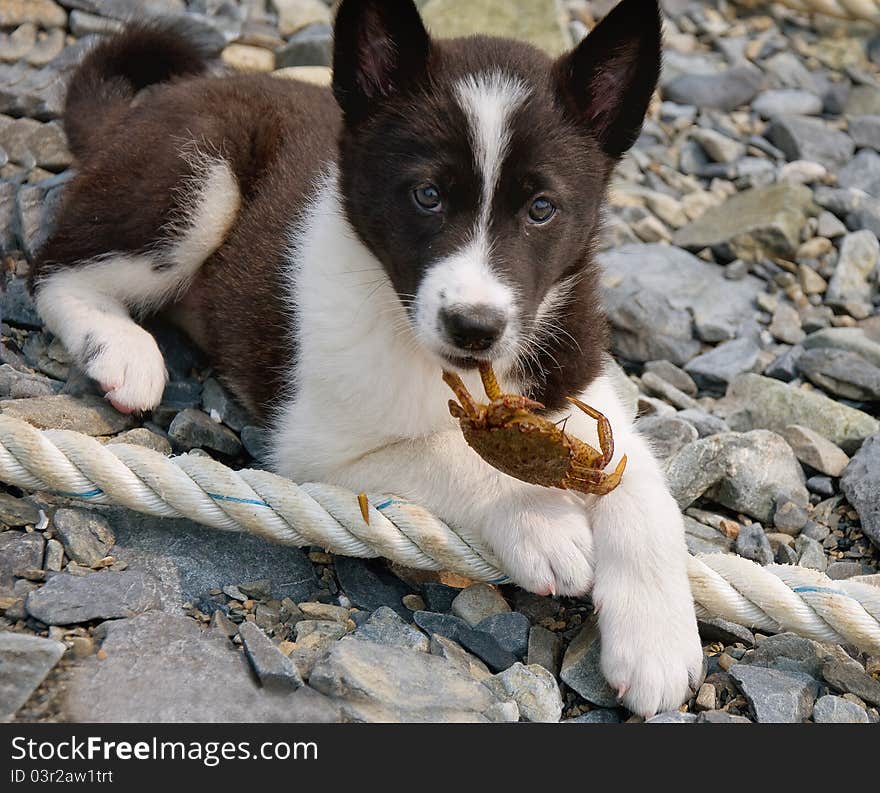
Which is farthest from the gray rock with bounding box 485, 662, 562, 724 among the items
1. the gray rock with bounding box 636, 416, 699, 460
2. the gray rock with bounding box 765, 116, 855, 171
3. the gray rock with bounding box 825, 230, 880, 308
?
the gray rock with bounding box 765, 116, 855, 171

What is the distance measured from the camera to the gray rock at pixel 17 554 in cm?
271

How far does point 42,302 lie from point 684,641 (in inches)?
98.6

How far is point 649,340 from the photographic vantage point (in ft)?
14.8

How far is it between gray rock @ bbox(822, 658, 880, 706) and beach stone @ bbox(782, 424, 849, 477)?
113 cm

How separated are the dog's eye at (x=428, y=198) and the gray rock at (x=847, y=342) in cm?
222

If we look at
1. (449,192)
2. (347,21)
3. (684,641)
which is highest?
(347,21)

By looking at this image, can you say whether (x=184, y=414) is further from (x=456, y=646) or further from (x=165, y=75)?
(x=165, y=75)

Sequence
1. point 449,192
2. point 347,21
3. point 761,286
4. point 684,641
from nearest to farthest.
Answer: point 684,641 → point 449,192 → point 347,21 → point 761,286

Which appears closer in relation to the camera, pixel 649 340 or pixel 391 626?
pixel 391 626

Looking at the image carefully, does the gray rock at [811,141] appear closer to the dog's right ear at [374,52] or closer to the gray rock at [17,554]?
the dog's right ear at [374,52]

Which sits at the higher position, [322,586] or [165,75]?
[165,75]

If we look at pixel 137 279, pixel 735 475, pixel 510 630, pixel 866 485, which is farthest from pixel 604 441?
pixel 137 279

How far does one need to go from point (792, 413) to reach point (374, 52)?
78.0 inches
